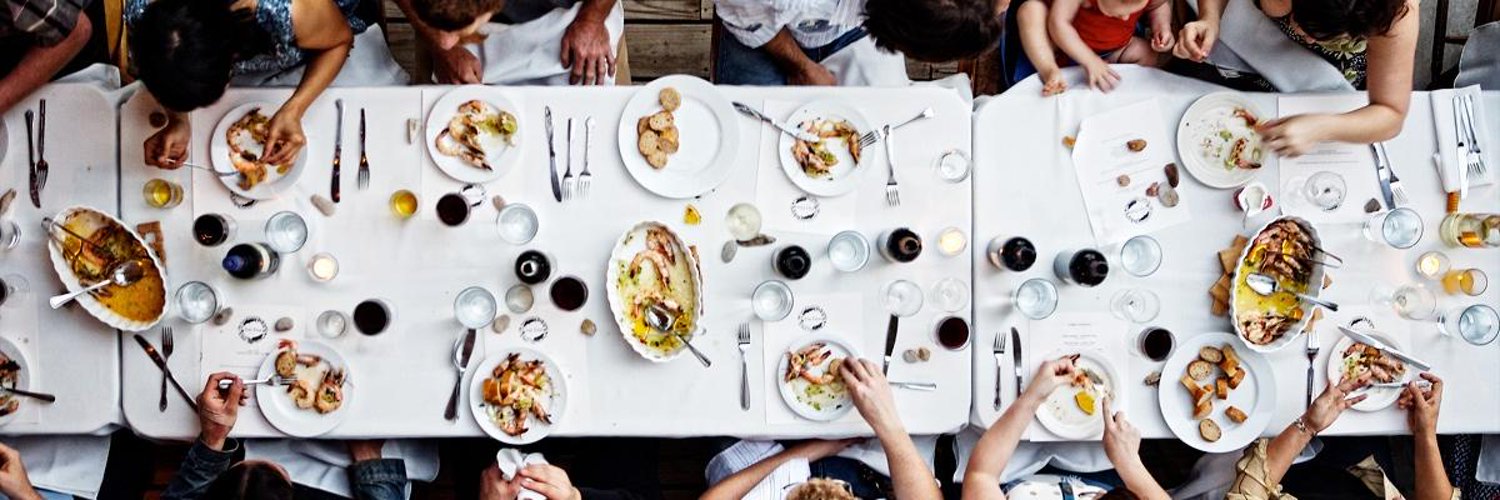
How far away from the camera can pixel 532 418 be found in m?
2.24

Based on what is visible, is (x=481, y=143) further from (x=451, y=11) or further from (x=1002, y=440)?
(x=1002, y=440)

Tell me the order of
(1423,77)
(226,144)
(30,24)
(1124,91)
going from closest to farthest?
(30,24)
(226,144)
(1124,91)
(1423,77)

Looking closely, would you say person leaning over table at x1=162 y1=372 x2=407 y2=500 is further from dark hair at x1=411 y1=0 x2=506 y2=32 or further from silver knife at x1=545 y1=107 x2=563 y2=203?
dark hair at x1=411 y1=0 x2=506 y2=32

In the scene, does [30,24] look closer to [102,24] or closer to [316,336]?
[102,24]

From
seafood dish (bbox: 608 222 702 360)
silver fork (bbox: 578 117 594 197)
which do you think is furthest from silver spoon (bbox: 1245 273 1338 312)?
silver fork (bbox: 578 117 594 197)

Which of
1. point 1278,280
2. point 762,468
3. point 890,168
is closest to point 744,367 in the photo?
point 762,468

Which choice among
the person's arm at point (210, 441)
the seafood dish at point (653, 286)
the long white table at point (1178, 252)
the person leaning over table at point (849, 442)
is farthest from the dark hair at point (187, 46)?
the long white table at point (1178, 252)

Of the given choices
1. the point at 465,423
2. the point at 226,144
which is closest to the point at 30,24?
the point at 226,144

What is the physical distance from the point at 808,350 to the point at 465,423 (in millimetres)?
779

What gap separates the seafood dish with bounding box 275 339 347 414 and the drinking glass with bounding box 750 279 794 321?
0.92 m

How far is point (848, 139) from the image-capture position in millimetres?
2271

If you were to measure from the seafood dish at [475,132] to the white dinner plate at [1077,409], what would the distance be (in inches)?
51.7

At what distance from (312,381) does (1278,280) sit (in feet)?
7.16

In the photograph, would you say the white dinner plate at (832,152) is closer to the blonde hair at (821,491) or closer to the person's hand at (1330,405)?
the blonde hair at (821,491)
